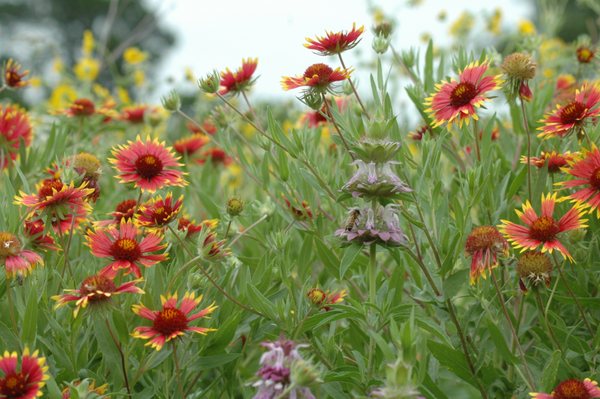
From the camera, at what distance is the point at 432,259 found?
148cm

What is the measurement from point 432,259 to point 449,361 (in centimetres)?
22

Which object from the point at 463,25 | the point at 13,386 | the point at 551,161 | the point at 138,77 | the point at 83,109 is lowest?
the point at 13,386

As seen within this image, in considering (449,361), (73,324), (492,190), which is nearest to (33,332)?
(73,324)

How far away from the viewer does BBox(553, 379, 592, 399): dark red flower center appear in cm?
104

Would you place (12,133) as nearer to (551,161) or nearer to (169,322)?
(169,322)

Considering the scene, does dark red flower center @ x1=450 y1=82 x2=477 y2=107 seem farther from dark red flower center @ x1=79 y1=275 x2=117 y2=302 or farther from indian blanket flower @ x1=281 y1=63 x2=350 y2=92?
dark red flower center @ x1=79 y1=275 x2=117 y2=302

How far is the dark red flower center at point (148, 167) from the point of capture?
1.49 meters

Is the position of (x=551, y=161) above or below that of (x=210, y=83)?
below

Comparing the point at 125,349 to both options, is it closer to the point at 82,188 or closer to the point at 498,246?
the point at 82,188

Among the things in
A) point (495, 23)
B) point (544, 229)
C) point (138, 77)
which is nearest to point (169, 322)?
point (544, 229)

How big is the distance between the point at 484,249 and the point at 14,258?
2.64 feet

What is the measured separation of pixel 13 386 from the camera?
1031 millimetres

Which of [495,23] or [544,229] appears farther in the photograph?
[495,23]

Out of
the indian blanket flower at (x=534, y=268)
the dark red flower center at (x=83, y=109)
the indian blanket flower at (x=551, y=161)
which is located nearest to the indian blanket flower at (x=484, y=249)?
the indian blanket flower at (x=534, y=268)
